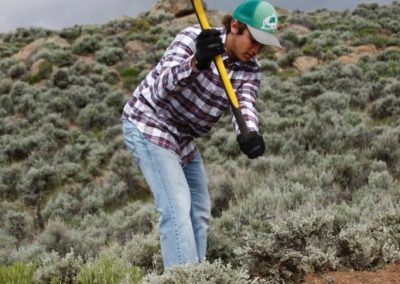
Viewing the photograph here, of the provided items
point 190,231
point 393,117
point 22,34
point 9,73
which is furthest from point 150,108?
point 22,34

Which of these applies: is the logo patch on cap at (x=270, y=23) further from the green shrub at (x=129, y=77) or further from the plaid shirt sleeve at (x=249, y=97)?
the green shrub at (x=129, y=77)

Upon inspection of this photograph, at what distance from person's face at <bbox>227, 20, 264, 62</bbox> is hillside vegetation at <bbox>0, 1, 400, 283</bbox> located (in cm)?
134

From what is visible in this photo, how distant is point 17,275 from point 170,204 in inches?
70.6

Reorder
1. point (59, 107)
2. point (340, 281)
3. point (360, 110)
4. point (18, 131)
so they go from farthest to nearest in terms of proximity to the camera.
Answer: point (59, 107), point (18, 131), point (360, 110), point (340, 281)

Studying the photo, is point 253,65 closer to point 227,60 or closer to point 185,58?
point 227,60

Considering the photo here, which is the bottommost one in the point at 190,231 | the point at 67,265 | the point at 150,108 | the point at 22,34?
the point at 67,265

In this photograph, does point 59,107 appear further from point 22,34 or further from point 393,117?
point 22,34

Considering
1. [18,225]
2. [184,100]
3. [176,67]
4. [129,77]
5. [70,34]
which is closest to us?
[176,67]

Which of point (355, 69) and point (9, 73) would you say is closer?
point (355, 69)

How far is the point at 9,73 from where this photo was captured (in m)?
20.9

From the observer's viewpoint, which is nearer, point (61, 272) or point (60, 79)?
point (61, 272)

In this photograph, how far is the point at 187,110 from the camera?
3.66 metres

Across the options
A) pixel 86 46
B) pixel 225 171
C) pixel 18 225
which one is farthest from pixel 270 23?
pixel 86 46

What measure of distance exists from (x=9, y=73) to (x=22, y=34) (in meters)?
12.1
